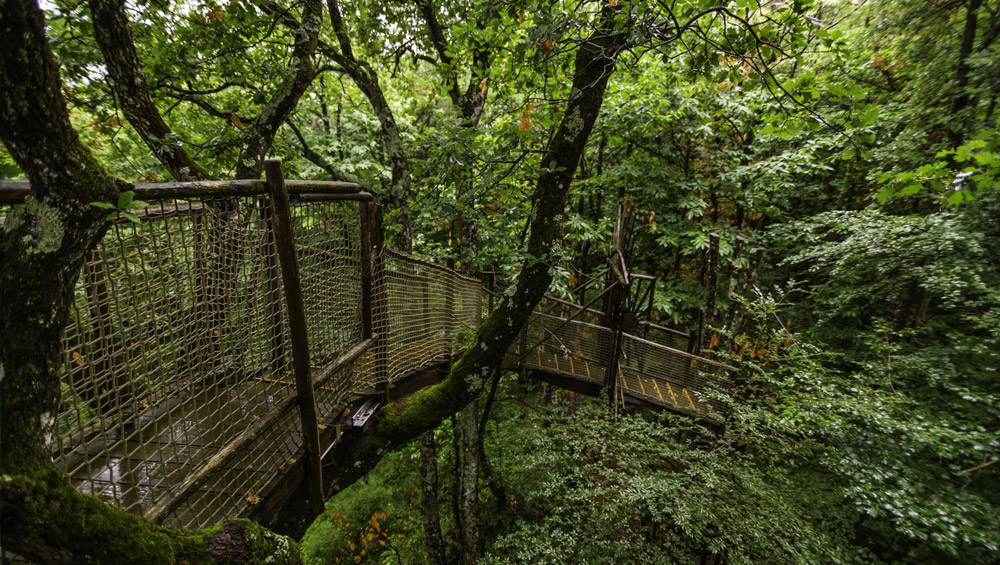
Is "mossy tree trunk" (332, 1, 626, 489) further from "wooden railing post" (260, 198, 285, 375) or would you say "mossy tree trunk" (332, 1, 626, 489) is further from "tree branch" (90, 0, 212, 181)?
"tree branch" (90, 0, 212, 181)

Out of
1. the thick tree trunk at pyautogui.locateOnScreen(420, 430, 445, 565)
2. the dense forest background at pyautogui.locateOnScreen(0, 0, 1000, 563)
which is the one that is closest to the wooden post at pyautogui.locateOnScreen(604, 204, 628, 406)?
the dense forest background at pyautogui.locateOnScreen(0, 0, 1000, 563)

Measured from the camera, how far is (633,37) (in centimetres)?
197

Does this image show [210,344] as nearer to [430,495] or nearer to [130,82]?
[130,82]

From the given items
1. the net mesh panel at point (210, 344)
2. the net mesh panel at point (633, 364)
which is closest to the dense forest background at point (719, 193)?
the net mesh panel at point (633, 364)

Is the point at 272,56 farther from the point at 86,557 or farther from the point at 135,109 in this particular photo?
the point at 86,557

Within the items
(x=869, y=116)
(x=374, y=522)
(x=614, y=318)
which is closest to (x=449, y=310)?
(x=614, y=318)

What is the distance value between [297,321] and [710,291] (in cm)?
601

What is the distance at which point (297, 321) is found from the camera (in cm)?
171

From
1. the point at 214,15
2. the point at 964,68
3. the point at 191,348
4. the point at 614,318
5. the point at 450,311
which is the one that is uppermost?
the point at 964,68

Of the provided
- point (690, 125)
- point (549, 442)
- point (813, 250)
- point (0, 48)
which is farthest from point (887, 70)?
point (0, 48)

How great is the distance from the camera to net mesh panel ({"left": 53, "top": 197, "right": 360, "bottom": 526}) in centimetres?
123

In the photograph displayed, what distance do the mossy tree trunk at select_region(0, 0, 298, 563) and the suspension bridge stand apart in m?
0.15

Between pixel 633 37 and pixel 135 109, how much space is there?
3.74 m

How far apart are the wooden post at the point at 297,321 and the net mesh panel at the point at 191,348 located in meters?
0.15
